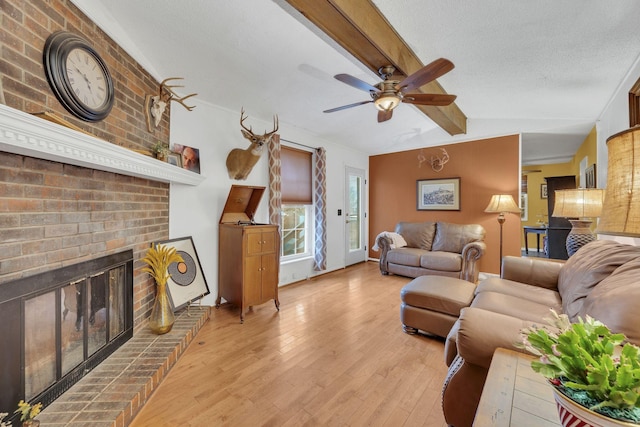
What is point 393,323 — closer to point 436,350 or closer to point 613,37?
point 436,350

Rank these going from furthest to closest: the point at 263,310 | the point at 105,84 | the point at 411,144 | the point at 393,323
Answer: the point at 411,144 < the point at 263,310 < the point at 393,323 < the point at 105,84

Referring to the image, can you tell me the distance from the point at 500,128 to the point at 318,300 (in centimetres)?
403

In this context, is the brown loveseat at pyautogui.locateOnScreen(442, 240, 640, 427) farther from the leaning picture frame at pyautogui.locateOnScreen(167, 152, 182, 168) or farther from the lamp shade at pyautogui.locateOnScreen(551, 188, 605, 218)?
the leaning picture frame at pyautogui.locateOnScreen(167, 152, 182, 168)

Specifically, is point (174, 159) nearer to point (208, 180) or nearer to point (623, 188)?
point (208, 180)

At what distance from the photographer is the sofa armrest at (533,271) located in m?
2.40

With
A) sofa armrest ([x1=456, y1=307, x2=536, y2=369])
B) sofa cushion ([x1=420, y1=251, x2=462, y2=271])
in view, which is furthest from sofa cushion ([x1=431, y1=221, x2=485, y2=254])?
sofa armrest ([x1=456, y1=307, x2=536, y2=369])

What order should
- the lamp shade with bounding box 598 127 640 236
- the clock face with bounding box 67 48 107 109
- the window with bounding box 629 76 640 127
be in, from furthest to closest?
the window with bounding box 629 76 640 127 < the clock face with bounding box 67 48 107 109 < the lamp shade with bounding box 598 127 640 236

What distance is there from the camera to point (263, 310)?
3061 mm

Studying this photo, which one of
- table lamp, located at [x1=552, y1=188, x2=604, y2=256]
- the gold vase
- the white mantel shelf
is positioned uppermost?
the white mantel shelf

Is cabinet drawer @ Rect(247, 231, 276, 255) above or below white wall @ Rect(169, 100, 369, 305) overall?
below

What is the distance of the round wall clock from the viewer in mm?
1384

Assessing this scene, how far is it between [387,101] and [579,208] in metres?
2.11

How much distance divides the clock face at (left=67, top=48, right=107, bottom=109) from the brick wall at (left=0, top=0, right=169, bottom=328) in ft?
0.42

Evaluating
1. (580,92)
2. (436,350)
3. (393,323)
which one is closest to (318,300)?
(393,323)
